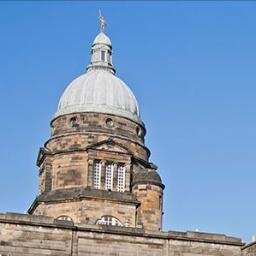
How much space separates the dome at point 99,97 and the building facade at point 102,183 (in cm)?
6

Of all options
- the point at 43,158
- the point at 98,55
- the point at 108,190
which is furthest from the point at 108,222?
the point at 98,55

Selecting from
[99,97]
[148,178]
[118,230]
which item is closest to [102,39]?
[99,97]

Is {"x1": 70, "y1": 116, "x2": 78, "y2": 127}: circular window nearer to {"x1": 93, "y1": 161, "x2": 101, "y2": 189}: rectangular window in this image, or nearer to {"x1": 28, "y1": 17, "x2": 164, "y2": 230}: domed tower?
{"x1": 28, "y1": 17, "x2": 164, "y2": 230}: domed tower

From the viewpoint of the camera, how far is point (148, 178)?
180 feet

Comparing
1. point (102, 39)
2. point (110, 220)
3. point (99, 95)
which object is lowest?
point (110, 220)

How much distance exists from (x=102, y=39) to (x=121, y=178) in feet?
42.1

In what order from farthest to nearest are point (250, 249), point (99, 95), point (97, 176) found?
point (99, 95) → point (97, 176) → point (250, 249)

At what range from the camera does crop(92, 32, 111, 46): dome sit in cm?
6353

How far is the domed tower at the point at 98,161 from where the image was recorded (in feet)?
178

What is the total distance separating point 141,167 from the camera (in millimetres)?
57938

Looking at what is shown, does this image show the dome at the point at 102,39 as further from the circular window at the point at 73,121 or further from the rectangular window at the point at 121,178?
the rectangular window at the point at 121,178

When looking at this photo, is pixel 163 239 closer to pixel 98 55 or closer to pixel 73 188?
pixel 73 188

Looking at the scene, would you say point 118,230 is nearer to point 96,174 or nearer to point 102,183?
point 102,183

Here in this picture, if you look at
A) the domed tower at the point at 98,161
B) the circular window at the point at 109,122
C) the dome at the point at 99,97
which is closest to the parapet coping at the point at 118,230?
the domed tower at the point at 98,161
